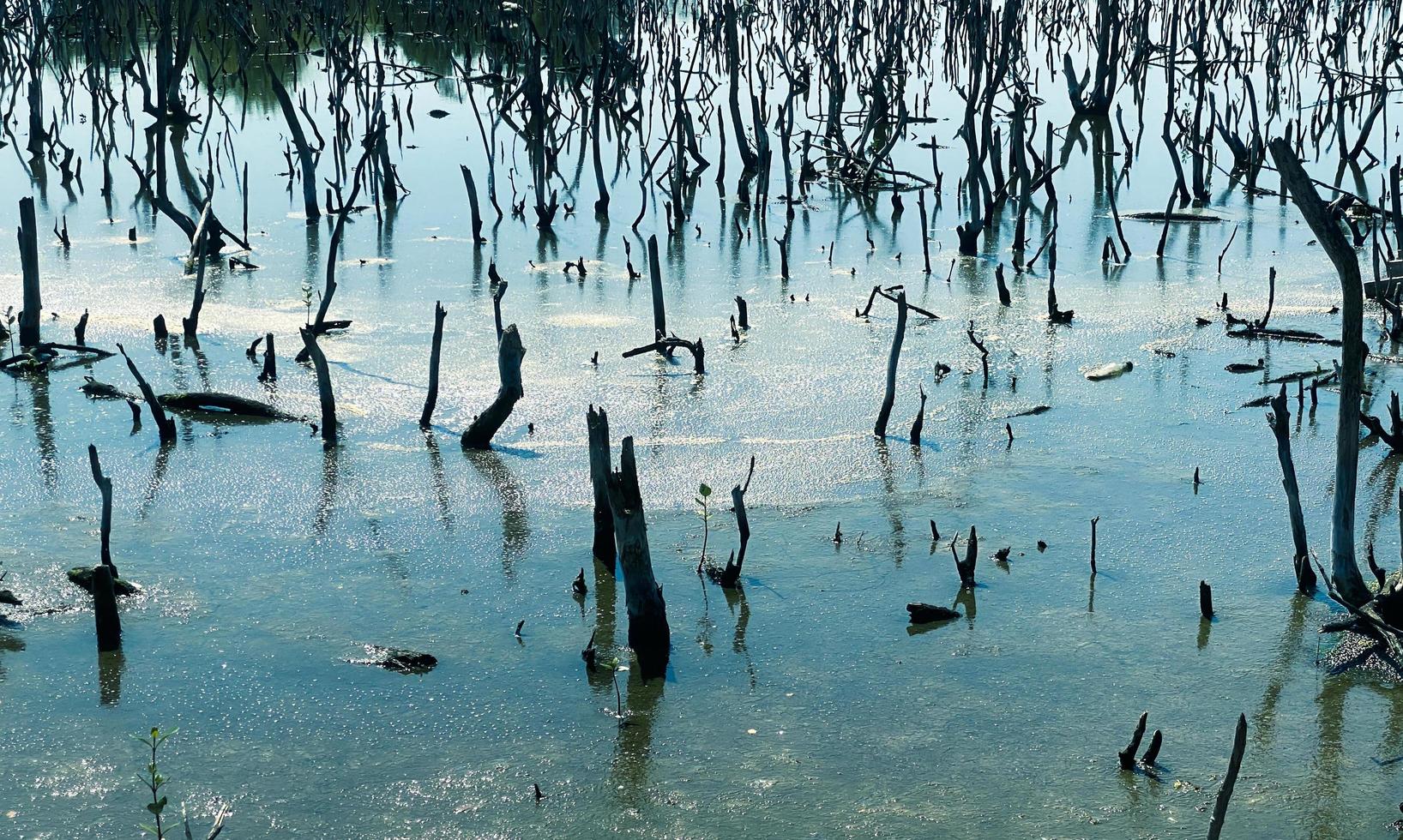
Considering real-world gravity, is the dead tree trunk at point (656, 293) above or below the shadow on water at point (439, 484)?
above

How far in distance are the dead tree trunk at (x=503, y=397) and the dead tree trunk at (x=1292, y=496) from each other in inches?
116

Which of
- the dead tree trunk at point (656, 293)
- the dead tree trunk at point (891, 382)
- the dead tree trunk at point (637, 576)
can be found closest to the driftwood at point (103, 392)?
the dead tree trunk at point (656, 293)

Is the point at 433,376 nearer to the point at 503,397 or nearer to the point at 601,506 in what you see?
the point at 503,397

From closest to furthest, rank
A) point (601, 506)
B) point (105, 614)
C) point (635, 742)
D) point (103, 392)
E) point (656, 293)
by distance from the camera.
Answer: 1. point (635, 742)
2. point (105, 614)
3. point (601, 506)
4. point (103, 392)
5. point (656, 293)

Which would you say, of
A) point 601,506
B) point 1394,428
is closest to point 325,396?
point 601,506

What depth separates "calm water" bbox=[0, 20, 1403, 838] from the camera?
3418mm

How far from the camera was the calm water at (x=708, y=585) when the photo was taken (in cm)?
342

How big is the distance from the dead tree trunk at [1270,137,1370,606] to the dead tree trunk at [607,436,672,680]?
175cm

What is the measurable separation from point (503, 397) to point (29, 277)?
296 cm

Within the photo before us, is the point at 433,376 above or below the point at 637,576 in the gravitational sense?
above

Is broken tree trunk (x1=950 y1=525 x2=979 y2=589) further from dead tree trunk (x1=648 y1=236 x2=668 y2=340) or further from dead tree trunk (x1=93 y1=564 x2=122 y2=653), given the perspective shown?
dead tree trunk (x1=648 y1=236 x2=668 y2=340)

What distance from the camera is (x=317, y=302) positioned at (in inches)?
347

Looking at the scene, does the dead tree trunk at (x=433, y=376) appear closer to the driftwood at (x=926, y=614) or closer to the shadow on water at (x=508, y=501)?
the shadow on water at (x=508, y=501)

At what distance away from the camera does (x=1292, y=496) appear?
429 cm
